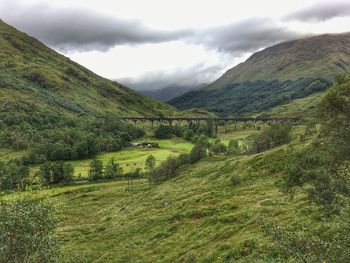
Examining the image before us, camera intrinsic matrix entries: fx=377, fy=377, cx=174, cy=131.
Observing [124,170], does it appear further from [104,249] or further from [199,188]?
[104,249]

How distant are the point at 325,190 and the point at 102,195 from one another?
104683mm

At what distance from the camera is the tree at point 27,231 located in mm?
30794

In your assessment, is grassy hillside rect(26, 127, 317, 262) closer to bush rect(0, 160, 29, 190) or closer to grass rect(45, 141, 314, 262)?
grass rect(45, 141, 314, 262)

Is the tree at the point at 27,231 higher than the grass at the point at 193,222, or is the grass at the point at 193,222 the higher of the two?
the tree at the point at 27,231

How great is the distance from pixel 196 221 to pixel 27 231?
3050cm

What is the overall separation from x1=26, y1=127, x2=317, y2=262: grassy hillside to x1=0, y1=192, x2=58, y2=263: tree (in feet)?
18.3

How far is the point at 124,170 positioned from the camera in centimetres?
16800

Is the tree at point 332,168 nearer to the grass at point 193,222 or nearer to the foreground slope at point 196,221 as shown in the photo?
the foreground slope at point 196,221

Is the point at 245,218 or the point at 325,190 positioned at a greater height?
the point at 325,190

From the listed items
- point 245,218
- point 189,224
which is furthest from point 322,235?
point 189,224

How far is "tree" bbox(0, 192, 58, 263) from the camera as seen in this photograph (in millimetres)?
30794

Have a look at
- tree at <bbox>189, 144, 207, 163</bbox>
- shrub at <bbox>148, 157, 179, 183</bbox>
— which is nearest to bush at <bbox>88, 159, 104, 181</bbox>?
shrub at <bbox>148, 157, 179, 183</bbox>

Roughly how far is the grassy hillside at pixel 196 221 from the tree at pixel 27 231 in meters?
5.57

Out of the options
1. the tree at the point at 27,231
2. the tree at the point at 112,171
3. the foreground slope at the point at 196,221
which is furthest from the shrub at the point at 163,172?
the tree at the point at 27,231
